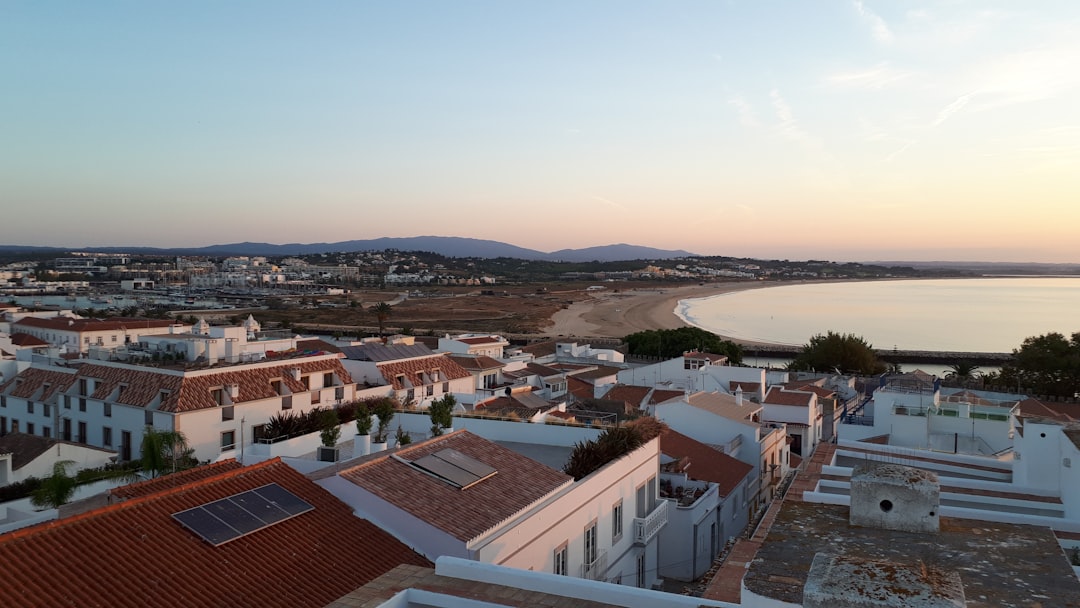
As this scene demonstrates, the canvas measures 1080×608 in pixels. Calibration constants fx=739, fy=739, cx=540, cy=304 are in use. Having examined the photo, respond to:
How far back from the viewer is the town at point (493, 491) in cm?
637

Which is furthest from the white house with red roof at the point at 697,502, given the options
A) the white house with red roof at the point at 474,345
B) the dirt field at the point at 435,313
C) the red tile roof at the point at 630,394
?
the dirt field at the point at 435,313

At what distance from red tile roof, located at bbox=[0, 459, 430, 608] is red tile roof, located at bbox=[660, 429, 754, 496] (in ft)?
37.8

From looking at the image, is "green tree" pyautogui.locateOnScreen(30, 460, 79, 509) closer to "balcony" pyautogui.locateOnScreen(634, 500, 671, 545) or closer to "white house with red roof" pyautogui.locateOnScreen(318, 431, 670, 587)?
"white house with red roof" pyautogui.locateOnScreen(318, 431, 670, 587)

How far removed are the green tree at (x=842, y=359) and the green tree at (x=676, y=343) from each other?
208 inches

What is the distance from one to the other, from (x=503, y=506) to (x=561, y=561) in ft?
4.26

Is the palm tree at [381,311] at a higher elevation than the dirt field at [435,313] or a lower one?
higher

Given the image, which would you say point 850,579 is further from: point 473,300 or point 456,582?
point 473,300

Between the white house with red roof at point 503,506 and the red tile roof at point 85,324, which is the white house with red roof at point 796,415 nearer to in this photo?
the white house with red roof at point 503,506

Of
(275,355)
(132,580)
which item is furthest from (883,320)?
(132,580)

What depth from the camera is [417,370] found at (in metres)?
33.2

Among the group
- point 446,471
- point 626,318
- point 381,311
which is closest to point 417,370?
point 446,471

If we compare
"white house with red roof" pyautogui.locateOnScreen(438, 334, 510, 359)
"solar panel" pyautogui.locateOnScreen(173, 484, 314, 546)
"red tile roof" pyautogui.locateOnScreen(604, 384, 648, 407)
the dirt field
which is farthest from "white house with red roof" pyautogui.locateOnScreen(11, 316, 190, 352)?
"solar panel" pyautogui.locateOnScreen(173, 484, 314, 546)

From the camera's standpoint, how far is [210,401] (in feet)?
82.9

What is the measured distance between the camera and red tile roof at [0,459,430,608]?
698cm
